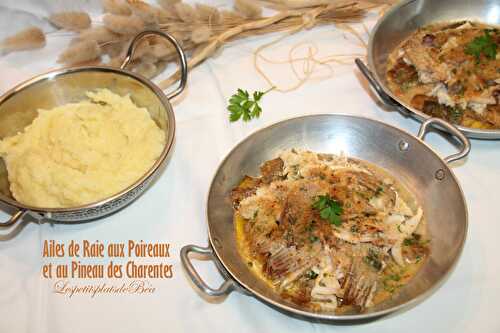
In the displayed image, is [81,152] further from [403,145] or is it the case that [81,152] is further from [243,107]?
[403,145]

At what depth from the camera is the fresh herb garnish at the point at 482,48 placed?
2.88 meters

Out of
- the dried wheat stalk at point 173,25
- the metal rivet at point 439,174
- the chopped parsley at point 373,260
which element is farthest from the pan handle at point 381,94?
the chopped parsley at point 373,260

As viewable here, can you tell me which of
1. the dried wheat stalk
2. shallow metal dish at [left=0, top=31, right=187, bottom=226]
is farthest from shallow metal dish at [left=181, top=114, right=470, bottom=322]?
the dried wheat stalk

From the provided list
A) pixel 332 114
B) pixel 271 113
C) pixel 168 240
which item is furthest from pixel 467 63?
pixel 168 240

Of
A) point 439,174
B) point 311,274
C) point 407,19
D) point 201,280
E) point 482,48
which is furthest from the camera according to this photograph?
point 407,19

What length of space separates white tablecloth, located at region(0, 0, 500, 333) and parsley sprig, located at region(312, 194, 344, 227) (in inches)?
17.5

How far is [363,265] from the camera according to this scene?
205cm

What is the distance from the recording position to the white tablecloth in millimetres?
2062

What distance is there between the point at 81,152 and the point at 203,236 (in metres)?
0.72

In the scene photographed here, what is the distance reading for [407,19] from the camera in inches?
128

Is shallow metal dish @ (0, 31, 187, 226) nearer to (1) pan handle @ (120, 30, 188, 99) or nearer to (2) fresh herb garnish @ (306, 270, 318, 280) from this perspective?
(1) pan handle @ (120, 30, 188, 99)

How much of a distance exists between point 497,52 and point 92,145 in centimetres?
238

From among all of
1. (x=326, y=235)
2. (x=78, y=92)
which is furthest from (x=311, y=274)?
(x=78, y=92)

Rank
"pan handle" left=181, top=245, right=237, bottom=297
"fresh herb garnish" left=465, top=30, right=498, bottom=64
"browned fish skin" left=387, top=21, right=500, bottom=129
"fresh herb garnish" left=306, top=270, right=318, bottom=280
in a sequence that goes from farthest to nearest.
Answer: "fresh herb garnish" left=465, top=30, right=498, bottom=64, "browned fish skin" left=387, top=21, right=500, bottom=129, "fresh herb garnish" left=306, top=270, right=318, bottom=280, "pan handle" left=181, top=245, right=237, bottom=297
